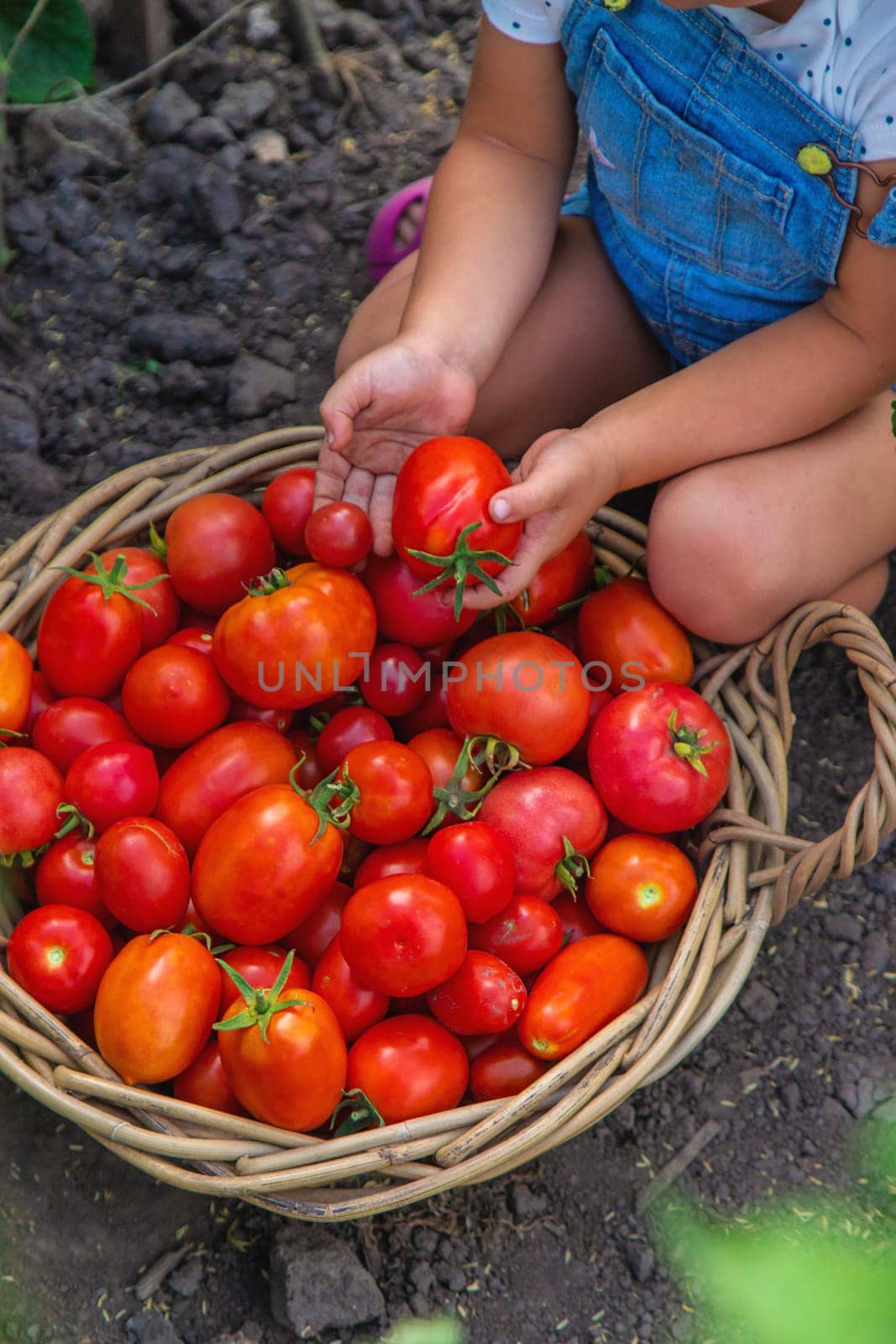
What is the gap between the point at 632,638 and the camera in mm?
1634

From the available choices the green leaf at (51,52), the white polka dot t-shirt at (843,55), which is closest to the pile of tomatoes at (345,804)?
the white polka dot t-shirt at (843,55)

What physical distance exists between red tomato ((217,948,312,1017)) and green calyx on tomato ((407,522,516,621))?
0.46m

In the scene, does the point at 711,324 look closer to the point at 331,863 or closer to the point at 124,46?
the point at 331,863

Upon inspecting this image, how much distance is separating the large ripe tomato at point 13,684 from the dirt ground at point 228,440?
49 cm

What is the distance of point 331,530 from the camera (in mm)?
1539

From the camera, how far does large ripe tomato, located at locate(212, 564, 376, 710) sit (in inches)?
57.4

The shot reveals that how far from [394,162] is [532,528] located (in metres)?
1.56

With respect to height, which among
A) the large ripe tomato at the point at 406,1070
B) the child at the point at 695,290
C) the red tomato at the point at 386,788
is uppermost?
the child at the point at 695,290

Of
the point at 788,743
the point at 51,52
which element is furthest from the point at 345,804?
the point at 51,52

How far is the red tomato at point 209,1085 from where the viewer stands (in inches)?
53.7

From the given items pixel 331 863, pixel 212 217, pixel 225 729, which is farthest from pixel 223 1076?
pixel 212 217

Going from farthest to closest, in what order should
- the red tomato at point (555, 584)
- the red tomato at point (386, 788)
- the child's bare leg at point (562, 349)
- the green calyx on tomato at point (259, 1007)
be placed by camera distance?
the child's bare leg at point (562, 349) < the red tomato at point (555, 584) < the red tomato at point (386, 788) < the green calyx on tomato at point (259, 1007)

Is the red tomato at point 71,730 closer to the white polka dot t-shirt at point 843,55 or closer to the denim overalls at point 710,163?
the denim overalls at point 710,163

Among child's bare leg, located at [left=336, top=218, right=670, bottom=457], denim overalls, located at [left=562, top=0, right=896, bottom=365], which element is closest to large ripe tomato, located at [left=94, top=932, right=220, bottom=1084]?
child's bare leg, located at [left=336, top=218, right=670, bottom=457]
